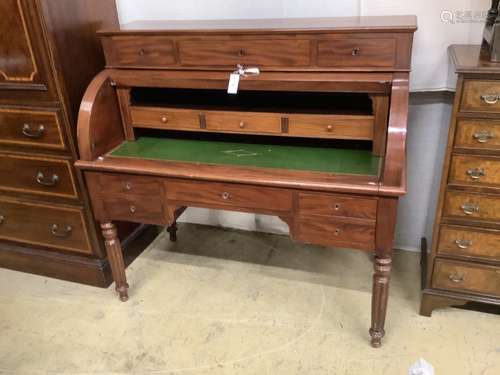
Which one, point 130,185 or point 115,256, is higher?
point 130,185

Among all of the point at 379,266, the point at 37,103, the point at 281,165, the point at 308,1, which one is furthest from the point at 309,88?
the point at 37,103

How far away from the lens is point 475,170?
1554 mm

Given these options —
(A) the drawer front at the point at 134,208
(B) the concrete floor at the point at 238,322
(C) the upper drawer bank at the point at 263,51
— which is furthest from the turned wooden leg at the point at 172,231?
(C) the upper drawer bank at the point at 263,51

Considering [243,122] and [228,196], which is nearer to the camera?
[228,196]

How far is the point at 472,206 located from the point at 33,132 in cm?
174

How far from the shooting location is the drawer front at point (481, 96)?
1429 millimetres

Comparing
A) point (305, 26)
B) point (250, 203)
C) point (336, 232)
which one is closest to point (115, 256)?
point (250, 203)

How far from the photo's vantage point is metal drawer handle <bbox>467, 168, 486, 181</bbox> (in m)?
1.55

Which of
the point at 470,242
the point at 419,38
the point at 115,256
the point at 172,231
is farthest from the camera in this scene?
the point at 172,231

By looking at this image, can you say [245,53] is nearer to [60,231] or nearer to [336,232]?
[336,232]

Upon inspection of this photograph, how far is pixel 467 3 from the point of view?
5.61 feet

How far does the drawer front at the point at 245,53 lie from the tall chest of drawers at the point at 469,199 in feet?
1.73

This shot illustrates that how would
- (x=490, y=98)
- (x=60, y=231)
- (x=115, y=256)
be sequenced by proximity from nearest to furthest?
(x=490, y=98) → (x=115, y=256) → (x=60, y=231)

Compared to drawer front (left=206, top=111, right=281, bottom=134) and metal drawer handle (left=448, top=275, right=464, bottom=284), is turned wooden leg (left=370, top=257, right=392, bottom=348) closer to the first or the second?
metal drawer handle (left=448, top=275, right=464, bottom=284)
